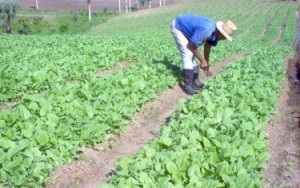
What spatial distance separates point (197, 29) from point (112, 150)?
10.8 ft

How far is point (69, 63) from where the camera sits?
9.19 meters

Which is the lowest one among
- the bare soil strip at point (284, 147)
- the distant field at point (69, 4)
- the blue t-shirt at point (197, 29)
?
the distant field at point (69, 4)

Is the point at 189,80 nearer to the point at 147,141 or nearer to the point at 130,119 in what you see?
the point at 130,119

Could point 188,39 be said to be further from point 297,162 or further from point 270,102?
point 297,162

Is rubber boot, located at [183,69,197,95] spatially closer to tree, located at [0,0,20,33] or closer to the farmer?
the farmer

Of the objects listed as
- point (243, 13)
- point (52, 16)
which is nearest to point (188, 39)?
point (243, 13)

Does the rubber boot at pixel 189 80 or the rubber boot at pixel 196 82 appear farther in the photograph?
the rubber boot at pixel 196 82

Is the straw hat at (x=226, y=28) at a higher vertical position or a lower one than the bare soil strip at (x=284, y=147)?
higher

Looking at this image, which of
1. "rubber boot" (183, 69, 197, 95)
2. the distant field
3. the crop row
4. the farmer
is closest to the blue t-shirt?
the farmer

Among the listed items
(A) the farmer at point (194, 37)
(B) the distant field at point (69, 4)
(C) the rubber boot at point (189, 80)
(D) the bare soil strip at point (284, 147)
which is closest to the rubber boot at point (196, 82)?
(A) the farmer at point (194, 37)

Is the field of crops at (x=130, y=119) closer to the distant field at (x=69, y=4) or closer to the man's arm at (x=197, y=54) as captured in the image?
the man's arm at (x=197, y=54)

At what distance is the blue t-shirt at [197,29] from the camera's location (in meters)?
7.72

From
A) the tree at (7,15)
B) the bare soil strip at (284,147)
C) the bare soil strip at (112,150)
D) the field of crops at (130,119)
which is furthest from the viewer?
the tree at (7,15)

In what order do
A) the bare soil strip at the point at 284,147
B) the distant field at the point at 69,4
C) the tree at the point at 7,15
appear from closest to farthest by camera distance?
the bare soil strip at the point at 284,147
the tree at the point at 7,15
the distant field at the point at 69,4
